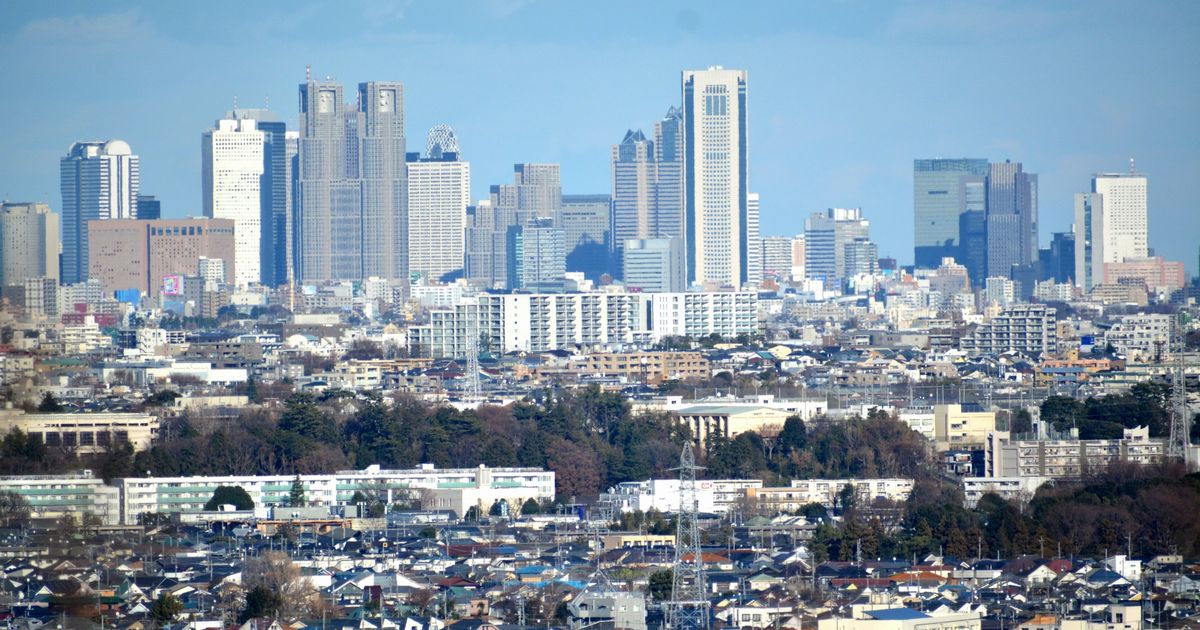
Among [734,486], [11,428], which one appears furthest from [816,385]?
[11,428]

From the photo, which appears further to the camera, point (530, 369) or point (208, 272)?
point (208, 272)

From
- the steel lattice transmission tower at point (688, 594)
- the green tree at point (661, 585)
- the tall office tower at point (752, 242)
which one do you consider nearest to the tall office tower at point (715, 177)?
the tall office tower at point (752, 242)

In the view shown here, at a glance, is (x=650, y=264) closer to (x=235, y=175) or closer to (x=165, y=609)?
(x=235, y=175)

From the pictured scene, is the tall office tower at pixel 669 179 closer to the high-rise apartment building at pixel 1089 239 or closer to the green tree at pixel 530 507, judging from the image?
the high-rise apartment building at pixel 1089 239

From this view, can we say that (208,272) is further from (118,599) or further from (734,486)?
(118,599)

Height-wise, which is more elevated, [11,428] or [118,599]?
[11,428]

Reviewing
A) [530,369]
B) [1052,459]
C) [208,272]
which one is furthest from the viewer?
[208,272]

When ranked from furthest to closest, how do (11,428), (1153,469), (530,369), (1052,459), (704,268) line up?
(704,268)
(530,369)
(1052,459)
(1153,469)
(11,428)

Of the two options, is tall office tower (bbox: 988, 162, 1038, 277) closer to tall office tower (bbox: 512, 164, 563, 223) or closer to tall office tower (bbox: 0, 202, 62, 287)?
tall office tower (bbox: 512, 164, 563, 223)
